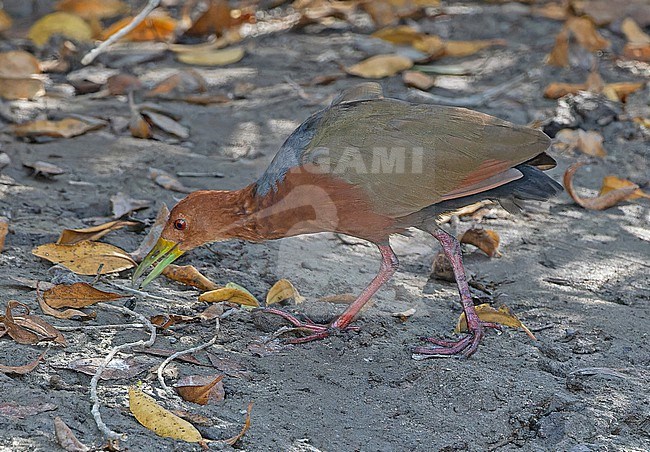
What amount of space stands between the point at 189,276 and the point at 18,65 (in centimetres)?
275

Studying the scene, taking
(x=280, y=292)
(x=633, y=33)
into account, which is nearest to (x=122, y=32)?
(x=280, y=292)

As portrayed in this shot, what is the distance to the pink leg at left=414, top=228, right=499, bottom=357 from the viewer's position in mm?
3342

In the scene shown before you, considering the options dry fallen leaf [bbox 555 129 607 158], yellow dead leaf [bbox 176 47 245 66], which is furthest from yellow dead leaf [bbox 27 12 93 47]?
dry fallen leaf [bbox 555 129 607 158]

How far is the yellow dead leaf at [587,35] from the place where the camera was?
6.57m

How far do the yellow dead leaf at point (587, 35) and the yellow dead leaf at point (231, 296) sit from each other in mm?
3878

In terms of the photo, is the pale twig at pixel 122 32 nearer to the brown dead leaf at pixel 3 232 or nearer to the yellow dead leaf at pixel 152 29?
the yellow dead leaf at pixel 152 29

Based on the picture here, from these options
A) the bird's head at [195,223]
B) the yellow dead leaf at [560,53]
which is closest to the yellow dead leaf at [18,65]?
the bird's head at [195,223]

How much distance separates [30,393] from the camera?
2.74 m

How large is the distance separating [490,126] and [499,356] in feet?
2.85

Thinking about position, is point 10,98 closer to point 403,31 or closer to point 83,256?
point 83,256

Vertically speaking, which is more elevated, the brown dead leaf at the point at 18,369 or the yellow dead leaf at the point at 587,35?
the brown dead leaf at the point at 18,369

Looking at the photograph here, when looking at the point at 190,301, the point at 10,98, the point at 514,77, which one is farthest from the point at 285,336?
the point at 514,77

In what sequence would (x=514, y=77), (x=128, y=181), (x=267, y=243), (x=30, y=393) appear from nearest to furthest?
(x=30, y=393), (x=267, y=243), (x=128, y=181), (x=514, y=77)

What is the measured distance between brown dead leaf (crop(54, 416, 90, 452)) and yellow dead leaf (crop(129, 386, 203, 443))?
0.69ft
